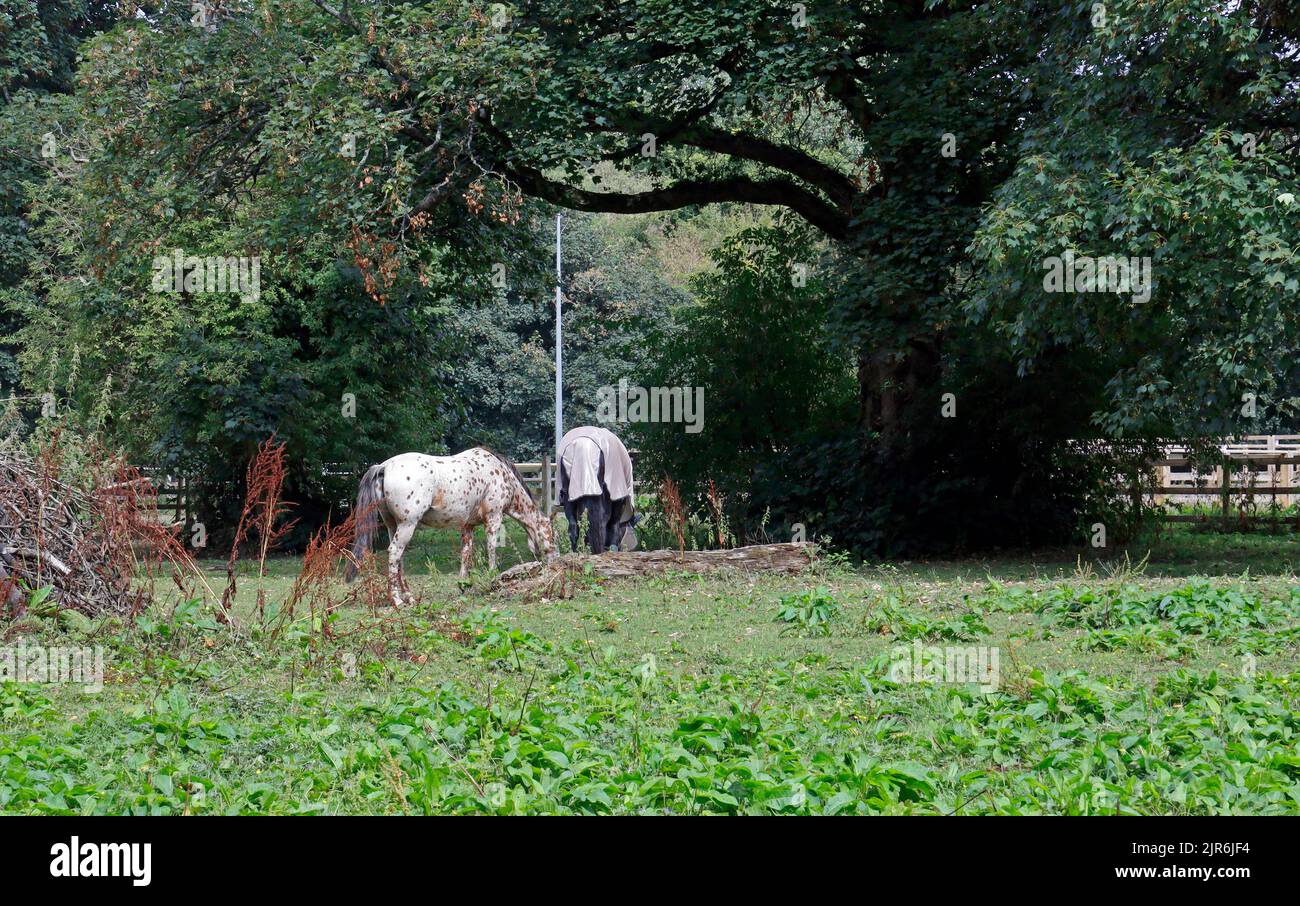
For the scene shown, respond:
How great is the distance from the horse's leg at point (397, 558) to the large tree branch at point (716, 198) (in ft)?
22.4

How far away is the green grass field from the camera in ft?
18.1

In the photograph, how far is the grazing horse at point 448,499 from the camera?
44.5 ft

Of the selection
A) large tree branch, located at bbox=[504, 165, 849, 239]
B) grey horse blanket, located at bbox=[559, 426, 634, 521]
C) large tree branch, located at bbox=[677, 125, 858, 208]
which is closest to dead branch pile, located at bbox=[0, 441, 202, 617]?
grey horse blanket, located at bbox=[559, 426, 634, 521]

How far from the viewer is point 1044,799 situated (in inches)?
216

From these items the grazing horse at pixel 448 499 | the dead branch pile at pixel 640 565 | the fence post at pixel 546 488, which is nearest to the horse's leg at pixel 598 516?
the grazing horse at pixel 448 499

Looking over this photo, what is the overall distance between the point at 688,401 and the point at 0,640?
43.0ft

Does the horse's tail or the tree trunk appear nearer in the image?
the horse's tail

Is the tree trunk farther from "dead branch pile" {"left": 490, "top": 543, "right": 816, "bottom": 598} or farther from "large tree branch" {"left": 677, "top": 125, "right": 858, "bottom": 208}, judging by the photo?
"dead branch pile" {"left": 490, "top": 543, "right": 816, "bottom": 598}

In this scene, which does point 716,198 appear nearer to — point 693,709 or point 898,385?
point 898,385

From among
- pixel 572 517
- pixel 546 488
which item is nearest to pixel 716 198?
pixel 572 517

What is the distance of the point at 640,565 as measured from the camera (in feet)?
45.8

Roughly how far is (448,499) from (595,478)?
2247 mm

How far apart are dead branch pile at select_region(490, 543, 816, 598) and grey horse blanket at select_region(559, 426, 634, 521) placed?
1.85 m

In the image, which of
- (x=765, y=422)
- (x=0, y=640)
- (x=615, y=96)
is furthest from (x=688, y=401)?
(x=0, y=640)
